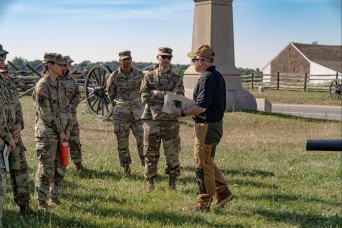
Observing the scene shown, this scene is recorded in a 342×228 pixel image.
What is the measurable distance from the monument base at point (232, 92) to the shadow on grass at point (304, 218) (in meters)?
8.92

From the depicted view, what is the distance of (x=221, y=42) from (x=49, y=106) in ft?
33.0

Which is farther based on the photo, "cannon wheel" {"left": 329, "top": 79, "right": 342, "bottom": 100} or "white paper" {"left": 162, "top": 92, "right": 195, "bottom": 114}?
"cannon wheel" {"left": 329, "top": 79, "right": 342, "bottom": 100}

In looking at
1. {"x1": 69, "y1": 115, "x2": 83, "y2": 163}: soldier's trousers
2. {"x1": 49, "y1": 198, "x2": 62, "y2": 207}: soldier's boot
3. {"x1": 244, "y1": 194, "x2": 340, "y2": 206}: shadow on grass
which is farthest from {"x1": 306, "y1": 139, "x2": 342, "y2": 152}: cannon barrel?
{"x1": 69, "y1": 115, "x2": 83, "y2": 163}: soldier's trousers

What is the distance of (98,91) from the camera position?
13633 mm

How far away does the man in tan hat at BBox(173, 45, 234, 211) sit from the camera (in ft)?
18.8

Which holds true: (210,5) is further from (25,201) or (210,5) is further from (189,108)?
(25,201)

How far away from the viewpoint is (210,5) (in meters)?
14.8

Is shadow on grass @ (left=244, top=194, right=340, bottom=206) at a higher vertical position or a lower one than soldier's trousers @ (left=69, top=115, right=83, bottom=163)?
lower

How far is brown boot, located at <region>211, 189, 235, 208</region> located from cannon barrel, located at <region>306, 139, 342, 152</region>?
4.08 metres

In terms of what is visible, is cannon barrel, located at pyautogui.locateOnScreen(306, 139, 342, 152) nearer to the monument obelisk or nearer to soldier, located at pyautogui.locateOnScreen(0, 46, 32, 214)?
soldier, located at pyautogui.locateOnScreen(0, 46, 32, 214)

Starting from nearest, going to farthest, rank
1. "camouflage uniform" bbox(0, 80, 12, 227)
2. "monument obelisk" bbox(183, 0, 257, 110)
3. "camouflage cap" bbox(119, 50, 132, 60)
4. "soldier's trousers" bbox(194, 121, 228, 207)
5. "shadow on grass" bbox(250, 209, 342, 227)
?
1. "camouflage uniform" bbox(0, 80, 12, 227)
2. "shadow on grass" bbox(250, 209, 342, 227)
3. "soldier's trousers" bbox(194, 121, 228, 207)
4. "camouflage cap" bbox(119, 50, 132, 60)
5. "monument obelisk" bbox(183, 0, 257, 110)

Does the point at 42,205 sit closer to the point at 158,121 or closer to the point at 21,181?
the point at 21,181

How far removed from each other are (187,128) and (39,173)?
7.70 metres

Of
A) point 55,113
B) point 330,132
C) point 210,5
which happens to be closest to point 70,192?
point 55,113
